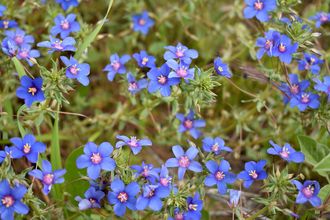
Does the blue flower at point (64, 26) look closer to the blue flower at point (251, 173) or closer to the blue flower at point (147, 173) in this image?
the blue flower at point (147, 173)

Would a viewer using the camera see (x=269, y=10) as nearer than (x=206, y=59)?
Yes

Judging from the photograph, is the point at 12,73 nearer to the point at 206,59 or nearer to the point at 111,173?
the point at 111,173

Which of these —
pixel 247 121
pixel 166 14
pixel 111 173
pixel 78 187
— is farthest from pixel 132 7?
pixel 111 173

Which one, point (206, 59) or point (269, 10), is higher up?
point (269, 10)

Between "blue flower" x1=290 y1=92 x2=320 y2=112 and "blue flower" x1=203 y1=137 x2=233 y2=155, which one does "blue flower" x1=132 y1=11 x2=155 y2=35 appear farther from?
"blue flower" x1=203 y1=137 x2=233 y2=155

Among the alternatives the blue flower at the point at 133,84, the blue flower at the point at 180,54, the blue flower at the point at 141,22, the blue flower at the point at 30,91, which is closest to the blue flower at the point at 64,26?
the blue flower at the point at 133,84

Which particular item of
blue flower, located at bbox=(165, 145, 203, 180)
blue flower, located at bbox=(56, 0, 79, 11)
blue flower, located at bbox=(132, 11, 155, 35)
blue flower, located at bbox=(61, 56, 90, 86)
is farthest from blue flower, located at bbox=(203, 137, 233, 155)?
blue flower, located at bbox=(132, 11, 155, 35)

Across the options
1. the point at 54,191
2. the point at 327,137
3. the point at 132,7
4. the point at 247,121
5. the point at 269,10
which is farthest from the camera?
the point at 132,7
